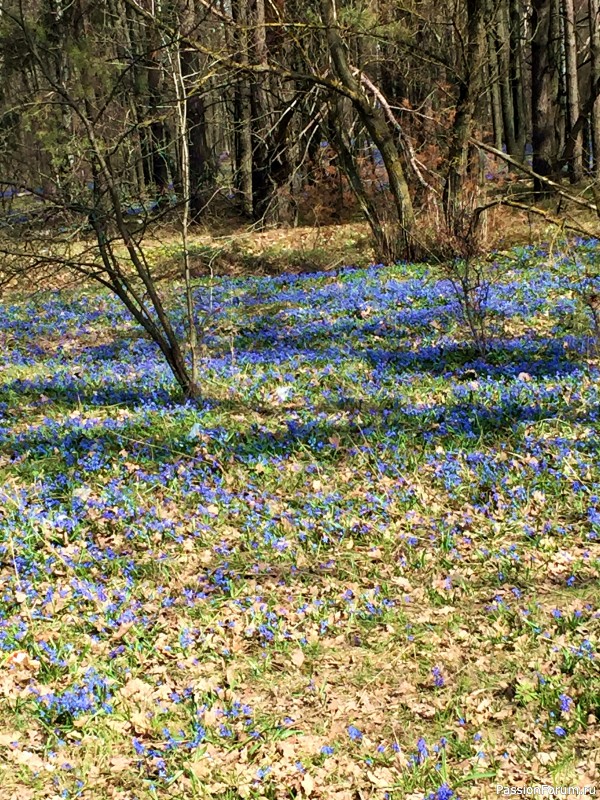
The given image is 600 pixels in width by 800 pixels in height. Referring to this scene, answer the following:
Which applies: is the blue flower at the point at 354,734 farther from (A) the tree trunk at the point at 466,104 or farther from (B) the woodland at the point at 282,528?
(A) the tree trunk at the point at 466,104

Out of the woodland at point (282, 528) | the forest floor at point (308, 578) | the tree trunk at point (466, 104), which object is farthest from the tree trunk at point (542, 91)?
the forest floor at point (308, 578)

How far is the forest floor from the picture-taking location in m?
3.30

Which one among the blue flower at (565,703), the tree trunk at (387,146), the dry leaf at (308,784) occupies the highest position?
the tree trunk at (387,146)

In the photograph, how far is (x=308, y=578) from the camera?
4.62 meters

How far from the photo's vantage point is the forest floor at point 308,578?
3.30 metres

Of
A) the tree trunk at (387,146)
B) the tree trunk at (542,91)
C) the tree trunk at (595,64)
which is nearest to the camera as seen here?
the tree trunk at (387,146)

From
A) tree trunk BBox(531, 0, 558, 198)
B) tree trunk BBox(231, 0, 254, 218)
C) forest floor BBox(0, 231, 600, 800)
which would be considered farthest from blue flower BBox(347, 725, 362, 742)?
tree trunk BBox(531, 0, 558, 198)

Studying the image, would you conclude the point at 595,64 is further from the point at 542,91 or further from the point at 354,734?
the point at 354,734

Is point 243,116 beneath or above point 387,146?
above

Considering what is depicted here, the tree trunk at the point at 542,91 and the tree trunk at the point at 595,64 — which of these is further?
the tree trunk at the point at 542,91

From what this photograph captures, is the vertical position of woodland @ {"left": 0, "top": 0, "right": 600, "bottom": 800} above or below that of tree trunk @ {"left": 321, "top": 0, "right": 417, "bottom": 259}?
below

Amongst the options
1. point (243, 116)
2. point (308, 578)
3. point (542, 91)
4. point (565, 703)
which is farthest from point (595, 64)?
point (565, 703)

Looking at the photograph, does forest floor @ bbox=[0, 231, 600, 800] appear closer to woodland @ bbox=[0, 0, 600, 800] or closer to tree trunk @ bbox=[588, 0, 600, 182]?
woodland @ bbox=[0, 0, 600, 800]

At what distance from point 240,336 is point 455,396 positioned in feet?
13.8
